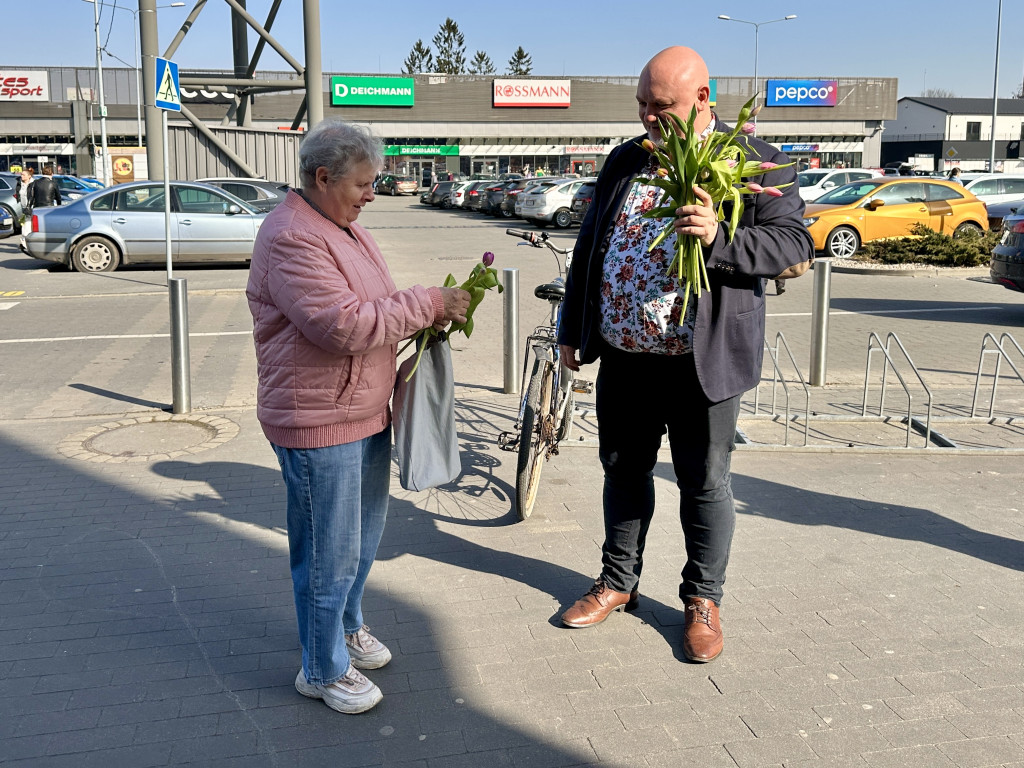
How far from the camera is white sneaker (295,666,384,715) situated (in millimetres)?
3295

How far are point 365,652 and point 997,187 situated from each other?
83.4ft

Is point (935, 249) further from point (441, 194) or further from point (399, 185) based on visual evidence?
point (399, 185)

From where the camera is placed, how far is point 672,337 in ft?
11.4

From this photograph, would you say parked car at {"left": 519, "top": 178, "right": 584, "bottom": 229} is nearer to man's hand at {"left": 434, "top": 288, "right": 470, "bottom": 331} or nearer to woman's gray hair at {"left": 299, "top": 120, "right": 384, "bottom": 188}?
man's hand at {"left": 434, "top": 288, "right": 470, "bottom": 331}

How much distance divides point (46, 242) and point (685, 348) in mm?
15770

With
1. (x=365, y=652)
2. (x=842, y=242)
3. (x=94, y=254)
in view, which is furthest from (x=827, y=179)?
(x=365, y=652)

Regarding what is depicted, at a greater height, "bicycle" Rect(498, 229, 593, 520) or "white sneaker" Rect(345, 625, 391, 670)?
"bicycle" Rect(498, 229, 593, 520)

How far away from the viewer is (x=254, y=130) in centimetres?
2262

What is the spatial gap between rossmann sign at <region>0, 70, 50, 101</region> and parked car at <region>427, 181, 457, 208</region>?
32.8 m

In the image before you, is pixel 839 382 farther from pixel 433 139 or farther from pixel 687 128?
pixel 433 139

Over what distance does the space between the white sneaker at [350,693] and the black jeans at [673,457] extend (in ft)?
3.63

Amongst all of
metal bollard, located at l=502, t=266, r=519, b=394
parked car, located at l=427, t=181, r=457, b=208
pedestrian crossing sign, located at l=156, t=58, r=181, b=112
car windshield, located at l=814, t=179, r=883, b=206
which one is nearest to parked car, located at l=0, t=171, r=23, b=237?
pedestrian crossing sign, located at l=156, t=58, r=181, b=112

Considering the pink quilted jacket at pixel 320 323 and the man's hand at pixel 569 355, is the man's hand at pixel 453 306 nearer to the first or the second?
the pink quilted jacket at pixel 320 323

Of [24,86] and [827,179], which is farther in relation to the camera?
[24,86]
